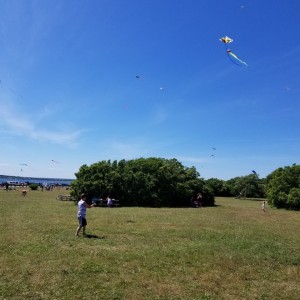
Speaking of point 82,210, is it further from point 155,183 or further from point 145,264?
point 155,183

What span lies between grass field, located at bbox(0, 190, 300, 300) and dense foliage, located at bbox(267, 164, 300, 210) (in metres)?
29.7

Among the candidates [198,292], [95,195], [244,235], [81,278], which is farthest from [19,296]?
[95,195]

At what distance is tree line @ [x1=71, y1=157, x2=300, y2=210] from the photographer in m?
46.1

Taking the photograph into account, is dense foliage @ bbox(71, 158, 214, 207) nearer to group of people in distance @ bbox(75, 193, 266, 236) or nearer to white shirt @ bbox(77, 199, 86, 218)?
group of people in distance @ bbox(75, 193, 266, 236)

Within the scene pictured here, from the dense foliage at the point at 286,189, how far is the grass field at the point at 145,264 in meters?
29.7

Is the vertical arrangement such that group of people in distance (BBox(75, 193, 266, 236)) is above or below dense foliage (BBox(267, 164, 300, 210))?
below

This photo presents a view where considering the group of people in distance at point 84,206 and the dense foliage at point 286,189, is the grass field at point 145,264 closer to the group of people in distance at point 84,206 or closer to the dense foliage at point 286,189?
the group of people in distance at point 84,206

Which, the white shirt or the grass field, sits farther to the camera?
the white shirt

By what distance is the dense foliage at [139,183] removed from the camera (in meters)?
45.9

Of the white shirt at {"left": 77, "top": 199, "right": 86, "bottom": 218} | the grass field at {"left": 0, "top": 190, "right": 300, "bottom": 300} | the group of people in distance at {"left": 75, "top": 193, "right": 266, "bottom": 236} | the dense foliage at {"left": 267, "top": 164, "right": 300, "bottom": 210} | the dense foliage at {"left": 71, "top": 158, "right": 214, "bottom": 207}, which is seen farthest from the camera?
the dense foliage at {"left": 267, "top": 164, "right": 300, "bottom": 210}

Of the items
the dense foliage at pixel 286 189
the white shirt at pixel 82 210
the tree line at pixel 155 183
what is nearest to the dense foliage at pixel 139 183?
the tree line at pixel 155 183

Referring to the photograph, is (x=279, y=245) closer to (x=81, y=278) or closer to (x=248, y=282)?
(x=248, y=282)

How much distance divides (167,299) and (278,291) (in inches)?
125

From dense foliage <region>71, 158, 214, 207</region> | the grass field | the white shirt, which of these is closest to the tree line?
dense foliage <region>71, 158, 214, 207</region>
